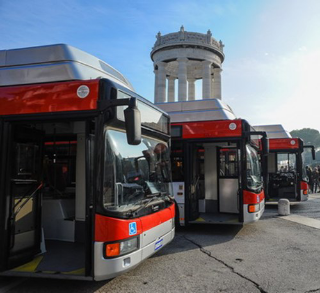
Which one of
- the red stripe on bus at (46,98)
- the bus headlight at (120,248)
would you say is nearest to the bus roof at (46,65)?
the red stripe on bus at (46,98)

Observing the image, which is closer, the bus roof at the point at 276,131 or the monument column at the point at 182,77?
the bus roof at the point at 276,131

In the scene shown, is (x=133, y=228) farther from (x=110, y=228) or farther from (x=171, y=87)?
(x=171, y=87)

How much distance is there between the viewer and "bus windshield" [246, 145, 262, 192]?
7.62 metres

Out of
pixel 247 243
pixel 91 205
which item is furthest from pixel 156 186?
pixel 247 243

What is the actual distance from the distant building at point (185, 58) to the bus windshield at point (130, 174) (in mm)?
36995

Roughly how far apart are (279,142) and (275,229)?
5.66m

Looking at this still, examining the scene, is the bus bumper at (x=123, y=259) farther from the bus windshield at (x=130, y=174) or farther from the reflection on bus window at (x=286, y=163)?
the reflection on bus window at (x=286, y=163)

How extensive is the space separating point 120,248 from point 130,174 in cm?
95

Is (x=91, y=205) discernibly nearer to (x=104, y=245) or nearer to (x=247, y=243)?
(x=104, y=245)

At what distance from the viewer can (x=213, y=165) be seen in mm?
9461

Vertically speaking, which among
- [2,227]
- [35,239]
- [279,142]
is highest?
[279,142]

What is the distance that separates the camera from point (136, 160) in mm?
4453

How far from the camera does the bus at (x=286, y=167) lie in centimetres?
1290

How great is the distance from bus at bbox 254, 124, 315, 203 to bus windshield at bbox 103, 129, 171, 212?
923 centimetres
